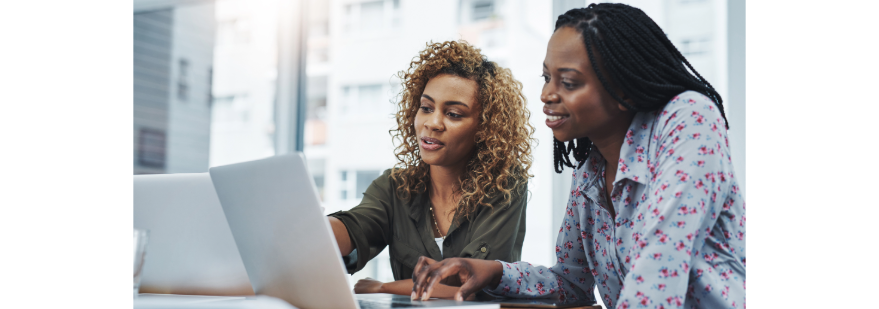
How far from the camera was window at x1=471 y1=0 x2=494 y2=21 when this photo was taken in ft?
13.5

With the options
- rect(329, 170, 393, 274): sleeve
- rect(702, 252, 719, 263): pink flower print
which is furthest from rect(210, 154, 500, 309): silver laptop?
rect(329, 170, 393, 274): sleeve

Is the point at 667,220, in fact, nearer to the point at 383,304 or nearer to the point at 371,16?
the point at 383,304

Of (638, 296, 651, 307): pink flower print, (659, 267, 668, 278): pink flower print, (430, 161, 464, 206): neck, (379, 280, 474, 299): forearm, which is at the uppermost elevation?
(430, 161, 464, 206): neck

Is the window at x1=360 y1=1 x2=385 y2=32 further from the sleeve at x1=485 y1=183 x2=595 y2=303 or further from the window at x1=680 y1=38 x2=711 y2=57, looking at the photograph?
the sleeve at x1=485 y1=183 x2=595 y2=303

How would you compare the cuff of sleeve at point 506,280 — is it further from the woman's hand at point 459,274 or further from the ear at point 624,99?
the ear at point 624,99

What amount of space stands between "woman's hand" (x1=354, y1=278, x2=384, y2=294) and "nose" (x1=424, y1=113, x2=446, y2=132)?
411mm

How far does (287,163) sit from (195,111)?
8.87 ft

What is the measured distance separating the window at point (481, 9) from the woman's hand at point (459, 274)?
320cm

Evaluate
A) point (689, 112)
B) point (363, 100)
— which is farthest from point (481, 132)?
point (363, 100)

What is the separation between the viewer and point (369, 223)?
5.09 ft

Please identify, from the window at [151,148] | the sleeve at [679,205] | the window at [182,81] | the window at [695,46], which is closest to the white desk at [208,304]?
the sleeve at [679,205]

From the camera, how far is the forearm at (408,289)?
1164 millimetres

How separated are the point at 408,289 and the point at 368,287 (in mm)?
137
